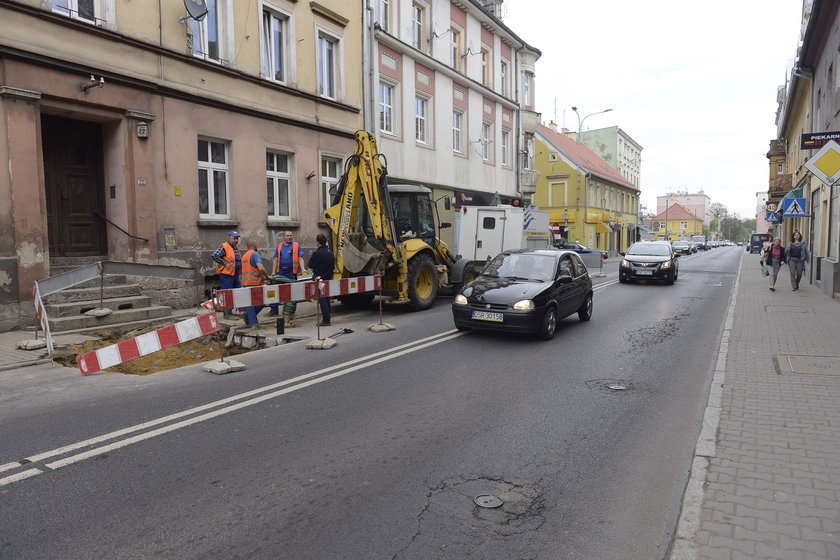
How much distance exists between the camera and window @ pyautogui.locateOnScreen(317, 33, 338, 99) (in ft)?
59.6

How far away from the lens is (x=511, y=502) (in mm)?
3857

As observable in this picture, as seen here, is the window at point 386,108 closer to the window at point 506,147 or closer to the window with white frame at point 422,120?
the window with white frame at point 422,120

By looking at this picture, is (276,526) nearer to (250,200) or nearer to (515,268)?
(515,268)

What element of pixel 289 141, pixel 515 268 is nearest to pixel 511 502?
pixel 515 268

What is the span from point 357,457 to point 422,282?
8.81 metres

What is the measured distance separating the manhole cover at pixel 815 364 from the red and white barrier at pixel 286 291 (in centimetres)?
694

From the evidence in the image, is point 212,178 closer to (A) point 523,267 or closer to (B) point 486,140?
(A) point 523,267

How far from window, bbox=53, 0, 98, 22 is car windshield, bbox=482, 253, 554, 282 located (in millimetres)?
9499

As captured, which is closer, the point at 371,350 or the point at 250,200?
the point at 371,350

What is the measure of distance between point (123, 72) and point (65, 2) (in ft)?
5.01

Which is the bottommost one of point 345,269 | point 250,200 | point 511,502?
point 511,502

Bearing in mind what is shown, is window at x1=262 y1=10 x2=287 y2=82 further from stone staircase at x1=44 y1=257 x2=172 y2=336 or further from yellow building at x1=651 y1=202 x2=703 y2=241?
yellow building at x1=651 y1=202 x2=703 y2=241

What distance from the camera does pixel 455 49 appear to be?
2636 centimetres

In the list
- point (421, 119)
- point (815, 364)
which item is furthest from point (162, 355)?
point (421, 119)
